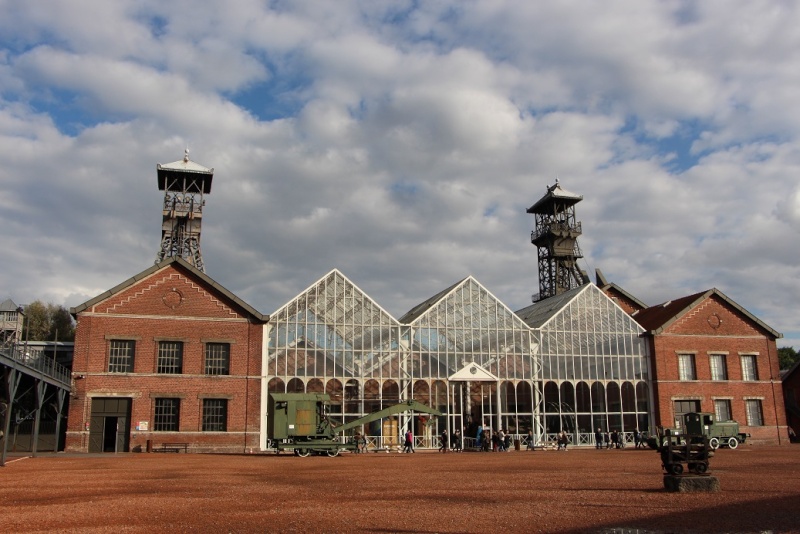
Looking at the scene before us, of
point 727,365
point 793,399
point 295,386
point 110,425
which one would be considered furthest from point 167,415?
point 793,399

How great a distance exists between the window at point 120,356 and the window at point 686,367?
35.1 meters

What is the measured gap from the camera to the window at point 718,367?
1865 inches

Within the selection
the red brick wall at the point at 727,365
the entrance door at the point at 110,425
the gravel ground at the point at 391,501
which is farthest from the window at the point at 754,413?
the entrance door at the point at 110,425

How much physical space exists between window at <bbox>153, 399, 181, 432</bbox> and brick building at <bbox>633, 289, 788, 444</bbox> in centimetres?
3044

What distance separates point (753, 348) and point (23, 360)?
45574 millimetres

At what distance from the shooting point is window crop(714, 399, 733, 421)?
46469 millimetres

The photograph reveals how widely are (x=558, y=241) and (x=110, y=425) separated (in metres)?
43.8

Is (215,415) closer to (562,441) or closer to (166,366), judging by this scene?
(166,366)

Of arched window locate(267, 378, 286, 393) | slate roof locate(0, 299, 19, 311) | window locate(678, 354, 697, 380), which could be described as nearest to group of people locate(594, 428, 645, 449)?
window locate(678, 354, 697, 380)

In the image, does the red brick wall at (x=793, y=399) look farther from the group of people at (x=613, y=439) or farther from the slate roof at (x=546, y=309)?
the slate roof at (x=546, y=309)

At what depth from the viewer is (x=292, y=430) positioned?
3384cm

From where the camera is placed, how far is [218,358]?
129ft

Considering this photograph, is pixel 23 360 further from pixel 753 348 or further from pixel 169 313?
pixel 753 348

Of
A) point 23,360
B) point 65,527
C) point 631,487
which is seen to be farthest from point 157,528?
point 23,360
